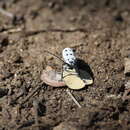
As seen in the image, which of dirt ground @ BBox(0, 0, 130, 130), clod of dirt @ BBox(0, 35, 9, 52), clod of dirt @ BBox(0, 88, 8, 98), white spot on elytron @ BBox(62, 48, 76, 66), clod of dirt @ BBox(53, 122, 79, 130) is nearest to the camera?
clod of dirt @ BBox(53, 122, 79, 130)

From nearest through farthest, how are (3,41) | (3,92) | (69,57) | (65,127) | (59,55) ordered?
(65,127) < (3,92) < (69,57) < (59,55) < (3,41)

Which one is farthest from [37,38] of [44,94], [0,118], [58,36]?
[0,118]

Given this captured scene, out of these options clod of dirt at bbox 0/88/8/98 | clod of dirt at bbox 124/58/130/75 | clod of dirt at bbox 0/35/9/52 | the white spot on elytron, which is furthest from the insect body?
clod of dirt at bbox 0/35/9/52

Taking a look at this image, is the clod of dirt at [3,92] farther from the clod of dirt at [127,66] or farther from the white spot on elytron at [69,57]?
the clod of dirt at [127,66]

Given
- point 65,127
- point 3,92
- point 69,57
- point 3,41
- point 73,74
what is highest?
point 3,41

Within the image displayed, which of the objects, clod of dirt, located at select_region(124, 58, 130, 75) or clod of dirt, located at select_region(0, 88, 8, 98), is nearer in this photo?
clod of dirt, located at select_region(0, 88, 8, 98)

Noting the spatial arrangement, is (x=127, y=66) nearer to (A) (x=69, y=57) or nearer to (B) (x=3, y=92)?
(A) (x=69, y=57)

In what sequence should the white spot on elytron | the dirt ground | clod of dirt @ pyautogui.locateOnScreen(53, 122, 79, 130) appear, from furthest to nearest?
the white spot on elytron < the dirt ground < clod of dirt @ pyautogui.locateOnScreen(53, 122, 79, 130)

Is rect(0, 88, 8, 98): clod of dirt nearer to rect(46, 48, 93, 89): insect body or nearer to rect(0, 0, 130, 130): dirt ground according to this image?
rect(0, 0, 130, 130): dirt ground

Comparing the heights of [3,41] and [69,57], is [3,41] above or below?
above

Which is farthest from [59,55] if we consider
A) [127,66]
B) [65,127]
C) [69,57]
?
[65,127]
